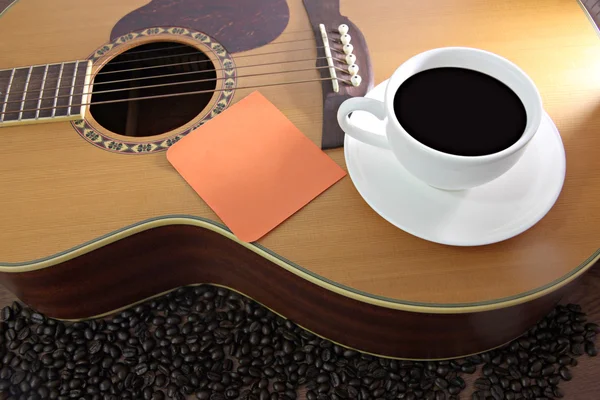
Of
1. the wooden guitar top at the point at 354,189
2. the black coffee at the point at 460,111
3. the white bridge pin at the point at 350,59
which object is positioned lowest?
the wooden guitar top at the point at 354,189

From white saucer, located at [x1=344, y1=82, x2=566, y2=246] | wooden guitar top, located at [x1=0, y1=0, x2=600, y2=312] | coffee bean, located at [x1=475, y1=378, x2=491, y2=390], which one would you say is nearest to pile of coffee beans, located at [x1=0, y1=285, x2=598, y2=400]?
coffee bean, located at [x1=475, y1=378, x2=491, y2=390]

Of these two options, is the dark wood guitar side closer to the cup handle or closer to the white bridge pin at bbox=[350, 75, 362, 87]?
the cup handle

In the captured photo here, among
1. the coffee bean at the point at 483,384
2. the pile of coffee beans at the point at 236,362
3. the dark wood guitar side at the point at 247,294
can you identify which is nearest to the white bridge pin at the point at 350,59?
the dark wood guitar side at the point at 247,294

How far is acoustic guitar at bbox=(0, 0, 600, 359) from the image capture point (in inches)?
30.9

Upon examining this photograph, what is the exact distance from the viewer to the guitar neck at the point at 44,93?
3.14 feet

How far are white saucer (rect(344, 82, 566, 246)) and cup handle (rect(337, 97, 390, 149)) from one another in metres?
0.06

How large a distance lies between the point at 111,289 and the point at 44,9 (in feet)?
1.98

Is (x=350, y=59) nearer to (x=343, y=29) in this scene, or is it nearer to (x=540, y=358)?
(x=343, y=29)

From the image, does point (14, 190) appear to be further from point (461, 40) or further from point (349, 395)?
point (461, 40)

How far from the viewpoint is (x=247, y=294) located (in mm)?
1088

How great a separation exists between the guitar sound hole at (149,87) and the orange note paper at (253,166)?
10cm

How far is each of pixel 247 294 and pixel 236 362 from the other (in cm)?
13

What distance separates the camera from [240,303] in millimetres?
1109

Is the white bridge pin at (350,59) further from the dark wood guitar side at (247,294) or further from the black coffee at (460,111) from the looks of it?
the dark wood guitar side at (247,294)
